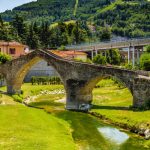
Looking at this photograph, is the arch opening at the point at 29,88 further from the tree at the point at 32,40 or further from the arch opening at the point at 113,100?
the tree at the point at 32,40

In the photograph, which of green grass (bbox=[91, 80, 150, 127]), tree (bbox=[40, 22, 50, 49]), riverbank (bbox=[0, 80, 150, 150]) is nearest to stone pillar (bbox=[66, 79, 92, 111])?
riverbank (bbox=[0, 80, 150, 150])

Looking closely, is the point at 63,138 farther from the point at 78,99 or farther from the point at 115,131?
the point at 78,99

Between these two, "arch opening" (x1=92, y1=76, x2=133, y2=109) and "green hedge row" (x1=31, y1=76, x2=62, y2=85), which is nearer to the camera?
"arch opening" (x1=92, y1=76, x2=133, y2=109)

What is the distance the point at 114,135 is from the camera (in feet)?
169

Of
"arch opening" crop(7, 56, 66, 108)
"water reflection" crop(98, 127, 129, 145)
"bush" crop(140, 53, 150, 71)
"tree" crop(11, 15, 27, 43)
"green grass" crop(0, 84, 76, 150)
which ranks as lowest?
"water reflection" crop(98, 127, 129, 145)

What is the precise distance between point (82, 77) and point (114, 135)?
24.6m

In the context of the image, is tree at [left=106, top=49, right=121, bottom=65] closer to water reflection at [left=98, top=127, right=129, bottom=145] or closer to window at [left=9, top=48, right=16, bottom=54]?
window at [left=9, top=48, right=16, bottom=54]

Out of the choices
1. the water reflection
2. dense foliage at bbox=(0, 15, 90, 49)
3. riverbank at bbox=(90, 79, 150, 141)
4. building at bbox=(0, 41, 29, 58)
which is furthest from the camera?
dense foliage at bbox=(0, 15, 90, 49)

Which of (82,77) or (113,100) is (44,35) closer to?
(113,100)

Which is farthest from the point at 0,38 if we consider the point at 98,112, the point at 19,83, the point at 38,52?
the point at 98,112

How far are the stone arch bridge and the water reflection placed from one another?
11743mm

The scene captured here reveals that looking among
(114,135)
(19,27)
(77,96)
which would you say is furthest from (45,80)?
(114,135)

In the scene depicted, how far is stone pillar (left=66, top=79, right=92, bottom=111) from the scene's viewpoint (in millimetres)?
75062

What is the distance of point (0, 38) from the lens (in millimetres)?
154500
